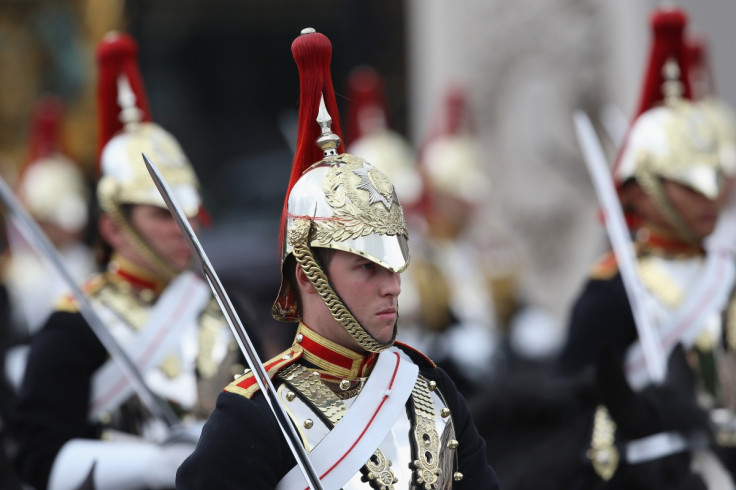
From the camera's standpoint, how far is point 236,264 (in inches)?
416

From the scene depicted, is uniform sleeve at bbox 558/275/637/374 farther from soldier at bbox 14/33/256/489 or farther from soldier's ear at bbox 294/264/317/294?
soldier's ear at bbox 294/264/317/294

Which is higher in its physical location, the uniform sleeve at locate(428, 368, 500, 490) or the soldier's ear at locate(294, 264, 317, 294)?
the soldier's ear at locate(294, 264, 317, 294)

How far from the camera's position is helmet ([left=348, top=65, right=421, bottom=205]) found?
10.2 m

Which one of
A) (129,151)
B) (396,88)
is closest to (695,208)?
(129,151)

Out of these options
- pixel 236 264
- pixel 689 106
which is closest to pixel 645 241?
pixel 689 106

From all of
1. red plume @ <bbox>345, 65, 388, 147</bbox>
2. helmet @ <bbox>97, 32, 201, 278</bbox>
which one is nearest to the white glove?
helmet @ <bbox>97, 32, 201, 278</bbox>

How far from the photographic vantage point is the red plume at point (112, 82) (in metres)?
5.77

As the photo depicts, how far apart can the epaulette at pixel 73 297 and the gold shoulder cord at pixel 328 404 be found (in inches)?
66.8

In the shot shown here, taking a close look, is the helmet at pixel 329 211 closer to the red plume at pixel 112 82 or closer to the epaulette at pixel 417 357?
the epaulette at pixel 417 357

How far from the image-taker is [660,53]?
6.21m

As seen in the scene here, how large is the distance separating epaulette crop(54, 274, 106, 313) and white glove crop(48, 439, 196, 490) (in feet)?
1.63

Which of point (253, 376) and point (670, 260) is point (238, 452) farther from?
point (670, 260)

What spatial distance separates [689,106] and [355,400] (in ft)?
9.60

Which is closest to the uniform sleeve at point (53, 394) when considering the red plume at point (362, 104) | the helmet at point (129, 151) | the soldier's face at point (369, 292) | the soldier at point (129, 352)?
the soldier at point (129, 352)
